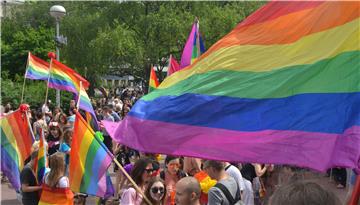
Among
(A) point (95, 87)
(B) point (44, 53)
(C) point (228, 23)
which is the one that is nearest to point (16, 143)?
(C) point (228, 23)

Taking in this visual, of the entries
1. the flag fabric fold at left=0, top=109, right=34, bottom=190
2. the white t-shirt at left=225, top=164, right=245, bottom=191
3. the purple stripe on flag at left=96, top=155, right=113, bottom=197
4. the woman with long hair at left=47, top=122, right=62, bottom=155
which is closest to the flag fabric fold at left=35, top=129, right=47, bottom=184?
Result: the flag fabric fold at left=0, top=109, right=34, bottom=190

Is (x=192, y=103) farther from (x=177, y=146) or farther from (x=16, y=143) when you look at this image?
(x=16, y=143)

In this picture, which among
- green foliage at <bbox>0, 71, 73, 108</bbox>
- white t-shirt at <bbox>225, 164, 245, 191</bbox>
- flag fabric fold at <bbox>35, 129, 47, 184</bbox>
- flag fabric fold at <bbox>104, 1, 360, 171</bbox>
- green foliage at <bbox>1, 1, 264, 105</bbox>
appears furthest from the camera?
green foliage at <bbox>1, 1, 264, 105</bbox>

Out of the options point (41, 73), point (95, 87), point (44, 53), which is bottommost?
point (95, 87)

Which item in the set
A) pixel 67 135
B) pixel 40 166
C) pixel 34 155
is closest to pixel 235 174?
pixel 40 166

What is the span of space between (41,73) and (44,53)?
916 inches

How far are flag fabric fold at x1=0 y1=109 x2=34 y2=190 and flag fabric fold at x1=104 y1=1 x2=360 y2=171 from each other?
12.2 feet

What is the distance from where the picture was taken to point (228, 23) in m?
31.0

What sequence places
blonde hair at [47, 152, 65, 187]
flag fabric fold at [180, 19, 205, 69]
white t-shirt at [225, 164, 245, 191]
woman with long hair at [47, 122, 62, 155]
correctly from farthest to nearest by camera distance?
flag fabric fold at [180, 19, 205, 69] → woman with long hair at [47, 122, 62, 155] → blonde hair at [47, 152, 65, 187] → white t-shirt at [225, 164, 245, 191]

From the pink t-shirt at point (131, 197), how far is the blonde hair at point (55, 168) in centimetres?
125

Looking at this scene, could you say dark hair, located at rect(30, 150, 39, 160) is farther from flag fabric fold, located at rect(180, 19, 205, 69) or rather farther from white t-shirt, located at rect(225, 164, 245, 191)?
flag fabric fold, located at rect(180, 19, 205, 69)

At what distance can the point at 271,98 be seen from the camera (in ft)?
10.1

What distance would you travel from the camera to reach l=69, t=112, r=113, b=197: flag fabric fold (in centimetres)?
527

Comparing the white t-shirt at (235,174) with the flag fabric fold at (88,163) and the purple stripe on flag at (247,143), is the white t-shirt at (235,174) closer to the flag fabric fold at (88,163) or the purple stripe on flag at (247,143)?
the flag fabric fold at (88,163)
